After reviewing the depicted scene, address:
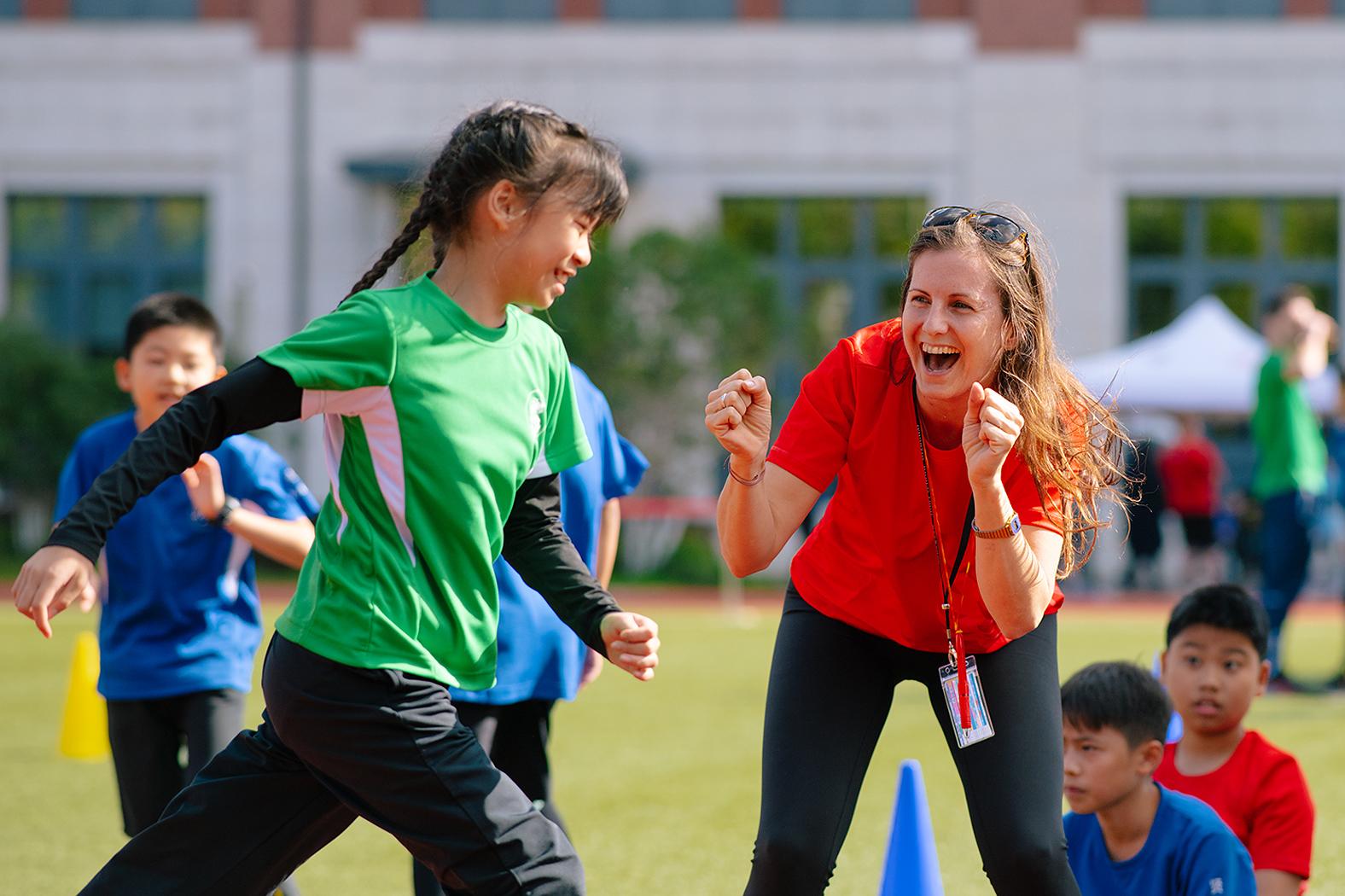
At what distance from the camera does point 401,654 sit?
9.77 ft

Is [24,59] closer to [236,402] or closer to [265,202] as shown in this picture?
[265,202]

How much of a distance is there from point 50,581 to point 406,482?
0.63 meters

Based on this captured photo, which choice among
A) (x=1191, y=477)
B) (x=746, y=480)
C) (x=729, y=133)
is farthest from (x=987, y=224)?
(x=729, y=133)

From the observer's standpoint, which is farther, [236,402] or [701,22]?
[701,22]

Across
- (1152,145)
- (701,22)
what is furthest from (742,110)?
(1152,145)

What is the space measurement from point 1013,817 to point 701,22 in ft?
82.6

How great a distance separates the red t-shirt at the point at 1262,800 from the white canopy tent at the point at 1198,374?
44.3 ft

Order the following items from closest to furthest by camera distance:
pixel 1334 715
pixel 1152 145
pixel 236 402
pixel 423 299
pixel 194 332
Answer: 1. pixel 236 402
2. pixel 423 299
3. pixel 194 332
4. pixel 1334 715
5. pixel 1152 145

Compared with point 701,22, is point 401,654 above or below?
below

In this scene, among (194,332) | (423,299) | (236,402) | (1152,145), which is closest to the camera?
(236,402)

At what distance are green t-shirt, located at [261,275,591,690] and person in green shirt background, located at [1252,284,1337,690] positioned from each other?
25.2ft

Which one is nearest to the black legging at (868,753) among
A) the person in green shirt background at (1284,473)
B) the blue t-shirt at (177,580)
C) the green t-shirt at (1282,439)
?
the blue t-shirt at (177,580)

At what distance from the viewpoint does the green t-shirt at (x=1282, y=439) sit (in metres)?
10.0

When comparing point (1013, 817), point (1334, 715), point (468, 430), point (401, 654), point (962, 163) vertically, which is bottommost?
point (1334, 715)
